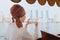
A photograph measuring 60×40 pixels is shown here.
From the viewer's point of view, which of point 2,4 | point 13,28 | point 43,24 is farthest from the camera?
point 43,24

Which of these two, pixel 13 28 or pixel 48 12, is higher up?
pixel 48 12

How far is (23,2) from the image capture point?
227 centimetres

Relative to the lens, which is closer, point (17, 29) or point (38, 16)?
point (17, 29)

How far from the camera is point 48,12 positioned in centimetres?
235

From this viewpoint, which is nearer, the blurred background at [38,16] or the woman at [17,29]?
the woman at [17,29]

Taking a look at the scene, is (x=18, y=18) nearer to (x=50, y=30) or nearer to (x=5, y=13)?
(x=5, y=13)

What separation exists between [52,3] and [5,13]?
0.83 metres

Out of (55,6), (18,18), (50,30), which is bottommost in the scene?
(50,30)

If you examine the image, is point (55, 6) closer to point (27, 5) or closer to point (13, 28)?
point (27, 5)

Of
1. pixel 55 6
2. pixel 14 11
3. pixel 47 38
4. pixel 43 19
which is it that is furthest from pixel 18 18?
pixel 55 6

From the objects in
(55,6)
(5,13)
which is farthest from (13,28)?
(55,6)

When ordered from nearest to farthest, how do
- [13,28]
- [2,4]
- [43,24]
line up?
1. [13,28]
2. [2,4]
3. [43,24]

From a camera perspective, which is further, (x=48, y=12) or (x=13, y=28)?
(x=48, y=12)

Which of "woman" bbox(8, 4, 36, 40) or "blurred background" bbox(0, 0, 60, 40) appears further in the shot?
"blurred background" bbox(0, 0, 60, 40)
